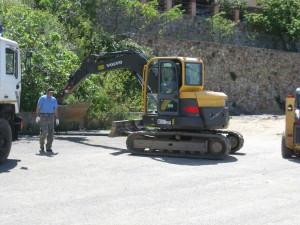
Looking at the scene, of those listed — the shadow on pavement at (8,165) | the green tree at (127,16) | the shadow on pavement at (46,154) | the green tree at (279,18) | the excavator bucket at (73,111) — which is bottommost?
the shadow on pavement at (8,165)

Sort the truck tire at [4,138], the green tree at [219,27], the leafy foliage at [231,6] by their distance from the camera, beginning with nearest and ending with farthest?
the truck tire at [4,138] → the green tree at [219,27] → the leafy foliage at [231,6]

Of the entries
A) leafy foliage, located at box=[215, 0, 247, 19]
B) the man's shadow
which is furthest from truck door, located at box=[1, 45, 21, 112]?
leafy foliage, located at box=[215, 0, 247, 19]

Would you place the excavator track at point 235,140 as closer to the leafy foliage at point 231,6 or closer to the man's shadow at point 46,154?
the man's shadow at point 46,154

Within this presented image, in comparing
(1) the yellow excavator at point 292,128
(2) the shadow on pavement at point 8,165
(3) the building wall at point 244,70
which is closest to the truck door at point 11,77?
(2) the shadow on pavement at point 8,165

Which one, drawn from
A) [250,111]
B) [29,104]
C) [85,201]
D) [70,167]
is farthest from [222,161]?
[250,111]

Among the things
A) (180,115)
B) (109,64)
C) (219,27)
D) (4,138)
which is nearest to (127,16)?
(219,27)

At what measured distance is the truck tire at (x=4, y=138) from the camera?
1359 centimetres

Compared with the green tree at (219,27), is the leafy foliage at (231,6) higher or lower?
higher

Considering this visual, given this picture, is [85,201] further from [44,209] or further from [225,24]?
[225,24]

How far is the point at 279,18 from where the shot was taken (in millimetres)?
42156

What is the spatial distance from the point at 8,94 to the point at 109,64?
17.2ft

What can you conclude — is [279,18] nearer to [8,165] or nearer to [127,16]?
[127,16]

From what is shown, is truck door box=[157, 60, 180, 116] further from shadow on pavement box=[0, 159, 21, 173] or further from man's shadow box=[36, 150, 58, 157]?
shadow on pavement box=[0, 159, 21, 173]

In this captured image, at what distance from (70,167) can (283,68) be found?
97.3 ft
